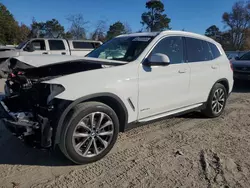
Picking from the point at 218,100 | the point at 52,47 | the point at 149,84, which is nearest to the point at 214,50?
the point at 218,100

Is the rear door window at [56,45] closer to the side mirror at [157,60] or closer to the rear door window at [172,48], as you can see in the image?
the rear door window at [172,48]

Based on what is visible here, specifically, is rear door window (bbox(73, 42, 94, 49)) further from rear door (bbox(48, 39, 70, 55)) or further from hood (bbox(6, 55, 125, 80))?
hood (bbox(6, 55, 125, 80))

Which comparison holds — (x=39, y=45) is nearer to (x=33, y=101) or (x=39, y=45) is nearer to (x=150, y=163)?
(x=33, y=101)

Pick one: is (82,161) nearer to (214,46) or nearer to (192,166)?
(192,166)

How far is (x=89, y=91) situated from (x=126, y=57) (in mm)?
1124

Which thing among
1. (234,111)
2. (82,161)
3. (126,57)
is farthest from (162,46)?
(234,111)

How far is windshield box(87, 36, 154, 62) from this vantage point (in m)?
3.97

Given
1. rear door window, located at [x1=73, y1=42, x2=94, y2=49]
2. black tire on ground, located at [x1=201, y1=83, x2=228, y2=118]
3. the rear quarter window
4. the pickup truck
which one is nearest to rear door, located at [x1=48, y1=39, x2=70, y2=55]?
the pickup truck

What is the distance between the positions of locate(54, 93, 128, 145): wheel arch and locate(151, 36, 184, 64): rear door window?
42.6 inches

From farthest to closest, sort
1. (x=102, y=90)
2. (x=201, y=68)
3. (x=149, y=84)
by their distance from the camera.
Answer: (x=201, y=68), (x=149, y=84), (x=102, y=90)

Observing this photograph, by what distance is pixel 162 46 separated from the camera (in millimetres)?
4137

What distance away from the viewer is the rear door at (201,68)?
4641 mm

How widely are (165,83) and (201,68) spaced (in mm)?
1174

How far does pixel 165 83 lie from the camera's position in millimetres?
4027
